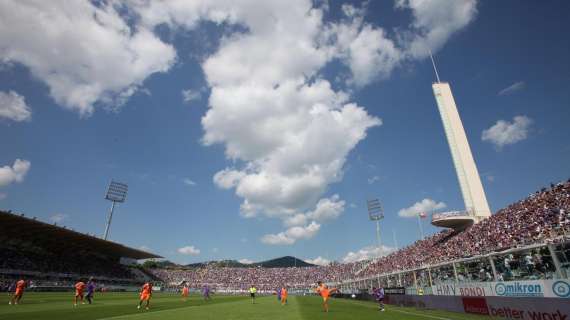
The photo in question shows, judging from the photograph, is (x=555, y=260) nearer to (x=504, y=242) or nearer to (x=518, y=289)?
(x=518, y=289)

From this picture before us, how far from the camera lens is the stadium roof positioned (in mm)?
45469

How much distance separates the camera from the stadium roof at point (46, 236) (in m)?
45.5

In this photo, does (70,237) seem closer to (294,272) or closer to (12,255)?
(12,255)

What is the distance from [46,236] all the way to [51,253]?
6331 mm

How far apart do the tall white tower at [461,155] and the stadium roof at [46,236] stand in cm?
6371

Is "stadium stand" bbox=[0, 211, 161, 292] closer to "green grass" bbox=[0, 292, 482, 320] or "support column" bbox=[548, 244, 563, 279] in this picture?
"green grass" bbox=[0, 292, 482, 320]

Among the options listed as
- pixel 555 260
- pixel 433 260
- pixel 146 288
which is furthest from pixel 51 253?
pixel 555 260

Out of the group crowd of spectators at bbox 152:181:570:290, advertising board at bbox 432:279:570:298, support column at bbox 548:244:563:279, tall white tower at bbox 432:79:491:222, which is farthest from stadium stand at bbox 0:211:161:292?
tall white tower at bbox 432:79:491:222

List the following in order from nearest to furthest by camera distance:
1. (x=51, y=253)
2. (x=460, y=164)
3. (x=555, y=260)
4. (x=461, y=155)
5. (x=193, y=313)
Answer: (x=193, y=313) → (x=555, y=260) → (x=460, y=164) → (x=461, y=155) → (x=51, y=253)

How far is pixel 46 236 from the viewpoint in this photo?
176 ft

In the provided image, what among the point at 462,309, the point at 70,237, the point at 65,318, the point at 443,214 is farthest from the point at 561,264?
the point at 70,237

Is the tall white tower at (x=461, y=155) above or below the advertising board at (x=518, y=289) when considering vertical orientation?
above

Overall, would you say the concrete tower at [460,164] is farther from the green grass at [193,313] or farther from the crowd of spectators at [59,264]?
the crowd of spectators at [59,264]

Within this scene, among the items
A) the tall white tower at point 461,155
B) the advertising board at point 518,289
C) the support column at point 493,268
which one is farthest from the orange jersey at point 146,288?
the tall white tower at point 461,155
